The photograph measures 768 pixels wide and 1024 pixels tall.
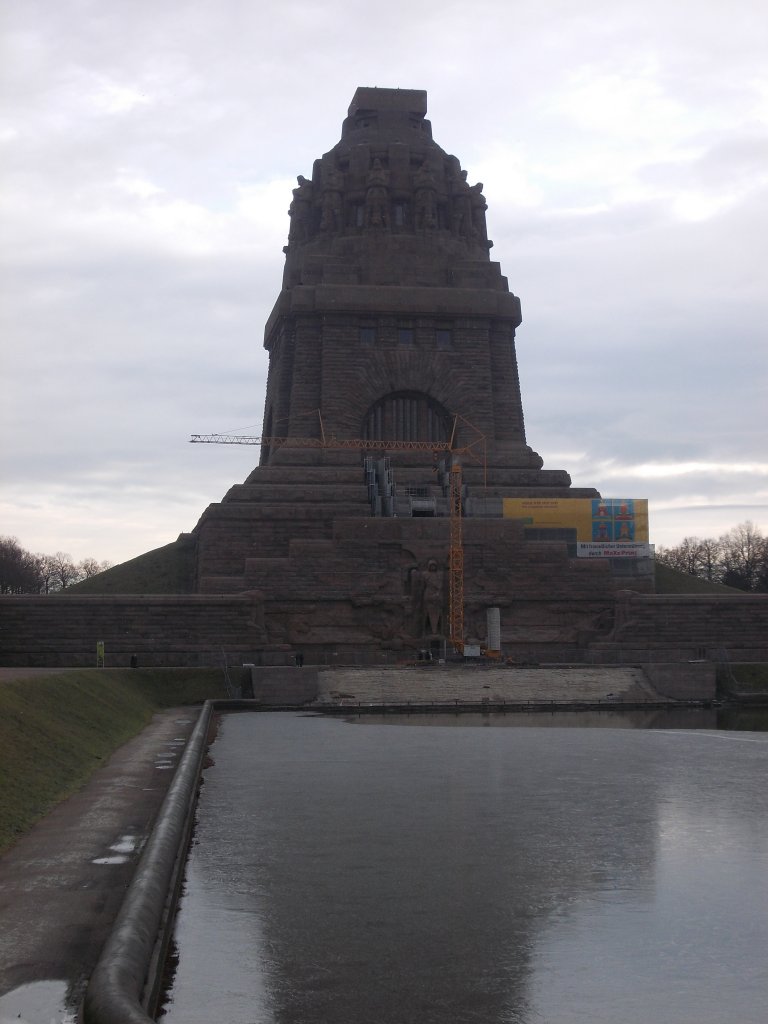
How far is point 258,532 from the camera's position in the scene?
53.5m

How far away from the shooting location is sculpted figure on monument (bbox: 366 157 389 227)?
210ft

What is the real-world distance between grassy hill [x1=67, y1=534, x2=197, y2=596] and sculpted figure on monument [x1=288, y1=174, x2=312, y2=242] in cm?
1705

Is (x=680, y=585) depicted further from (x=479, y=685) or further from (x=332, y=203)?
(x=332, y=203)

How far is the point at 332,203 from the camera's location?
64.6 m

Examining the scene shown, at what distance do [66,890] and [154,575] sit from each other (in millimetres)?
48105

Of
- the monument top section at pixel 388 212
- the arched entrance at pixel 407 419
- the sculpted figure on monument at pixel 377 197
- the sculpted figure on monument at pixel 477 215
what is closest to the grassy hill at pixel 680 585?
the arched entrance at pixel 407 419

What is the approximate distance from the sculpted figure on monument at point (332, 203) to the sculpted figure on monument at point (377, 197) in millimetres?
1654

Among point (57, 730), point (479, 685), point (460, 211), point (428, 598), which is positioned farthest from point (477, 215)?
point (57, 730)

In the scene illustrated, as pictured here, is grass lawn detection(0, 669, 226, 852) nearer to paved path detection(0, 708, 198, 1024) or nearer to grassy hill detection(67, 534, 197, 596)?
paved path detection(0, 708, 198, 1024)

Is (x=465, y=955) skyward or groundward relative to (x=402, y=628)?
groundward

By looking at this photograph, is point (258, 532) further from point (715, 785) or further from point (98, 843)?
point (98, 843)

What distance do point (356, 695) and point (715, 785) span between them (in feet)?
68.4

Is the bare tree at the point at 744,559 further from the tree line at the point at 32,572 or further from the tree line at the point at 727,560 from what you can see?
the tree line at the point at 32,572

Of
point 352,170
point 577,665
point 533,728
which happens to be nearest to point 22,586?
point 352,170
